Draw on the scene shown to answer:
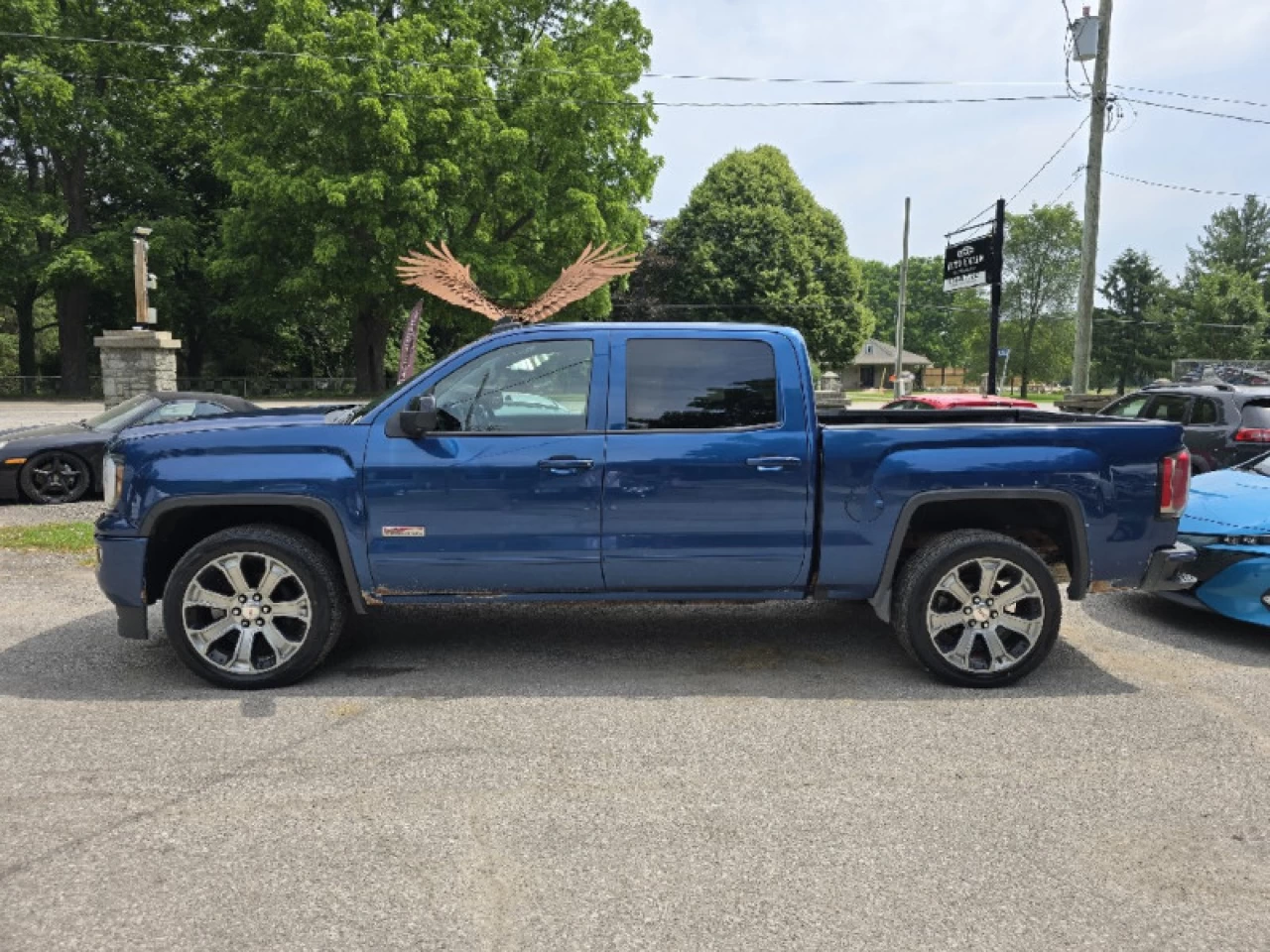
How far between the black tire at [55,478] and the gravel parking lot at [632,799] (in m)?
5.67

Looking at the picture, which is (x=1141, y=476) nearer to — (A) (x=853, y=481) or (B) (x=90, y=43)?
(A) (x=853, y=481)

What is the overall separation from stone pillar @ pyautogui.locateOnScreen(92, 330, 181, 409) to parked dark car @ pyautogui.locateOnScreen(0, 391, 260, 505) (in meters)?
6.21

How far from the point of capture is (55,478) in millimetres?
9977

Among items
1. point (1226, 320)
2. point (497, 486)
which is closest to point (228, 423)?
point (497, 486)

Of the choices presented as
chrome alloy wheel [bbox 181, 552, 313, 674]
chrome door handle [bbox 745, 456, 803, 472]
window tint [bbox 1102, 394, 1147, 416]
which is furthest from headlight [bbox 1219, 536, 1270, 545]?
window tint [bbox 1102, 394, 1147, 416]

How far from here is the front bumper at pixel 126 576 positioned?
4.46 metres

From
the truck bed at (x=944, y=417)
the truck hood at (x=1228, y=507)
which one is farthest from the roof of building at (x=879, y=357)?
the truck bed at (x=944, y=417)

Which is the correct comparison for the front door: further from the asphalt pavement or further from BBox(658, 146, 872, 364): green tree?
BBox(658, 146, 872, 364): green tree

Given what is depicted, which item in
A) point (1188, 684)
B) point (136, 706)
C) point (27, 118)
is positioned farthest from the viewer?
point (27, 118)

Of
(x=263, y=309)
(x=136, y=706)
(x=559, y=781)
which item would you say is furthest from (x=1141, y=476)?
(x=263, y=309)

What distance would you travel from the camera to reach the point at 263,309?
3192 centimetres

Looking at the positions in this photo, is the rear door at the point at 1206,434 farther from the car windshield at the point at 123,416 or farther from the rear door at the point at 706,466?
the car windshield at the point at 123,416

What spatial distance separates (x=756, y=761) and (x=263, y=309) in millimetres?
32152

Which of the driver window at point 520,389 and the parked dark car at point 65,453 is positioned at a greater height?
the driver window at point 520,389
